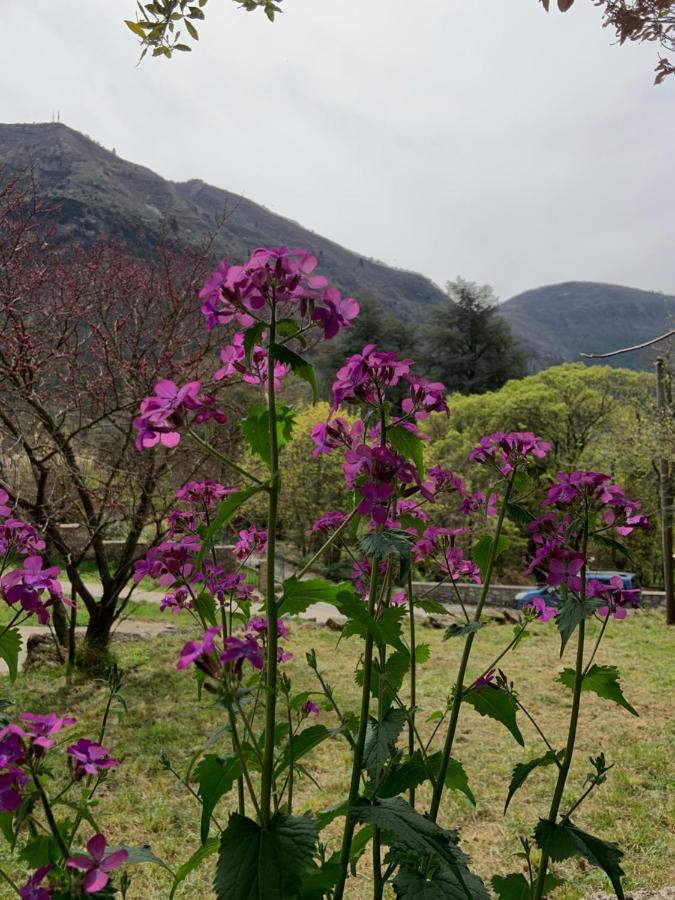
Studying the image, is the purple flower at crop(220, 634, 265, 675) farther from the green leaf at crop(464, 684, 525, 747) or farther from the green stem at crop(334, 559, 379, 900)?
the green leaf at crop(464, 684, 525, 747)

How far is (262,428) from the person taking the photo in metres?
1.11

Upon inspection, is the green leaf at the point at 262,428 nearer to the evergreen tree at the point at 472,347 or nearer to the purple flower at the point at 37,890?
the purple flower at the point at 37,890

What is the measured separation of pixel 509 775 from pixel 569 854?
2991mm

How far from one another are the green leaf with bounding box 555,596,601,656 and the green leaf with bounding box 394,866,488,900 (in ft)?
1.55

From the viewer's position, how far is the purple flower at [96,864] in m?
0.80

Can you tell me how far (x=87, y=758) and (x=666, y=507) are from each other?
34.7 feet

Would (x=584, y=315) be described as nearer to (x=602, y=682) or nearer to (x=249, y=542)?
(x=249, y=542)

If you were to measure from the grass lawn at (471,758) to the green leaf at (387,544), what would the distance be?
3.22 feet

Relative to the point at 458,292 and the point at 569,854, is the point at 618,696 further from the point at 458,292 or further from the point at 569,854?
the point at 458,292

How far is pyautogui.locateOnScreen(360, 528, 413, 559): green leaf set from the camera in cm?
100

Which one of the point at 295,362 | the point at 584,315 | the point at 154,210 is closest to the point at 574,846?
the point at 295,362

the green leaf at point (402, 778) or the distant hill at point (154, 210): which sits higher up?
the distant hill at point (154, 210)

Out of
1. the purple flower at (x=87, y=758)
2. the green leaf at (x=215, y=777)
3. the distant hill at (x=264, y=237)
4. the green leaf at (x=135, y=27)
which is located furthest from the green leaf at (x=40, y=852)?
the distant hill at (x=264, y=237)

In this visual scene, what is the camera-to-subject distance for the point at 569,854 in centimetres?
121
